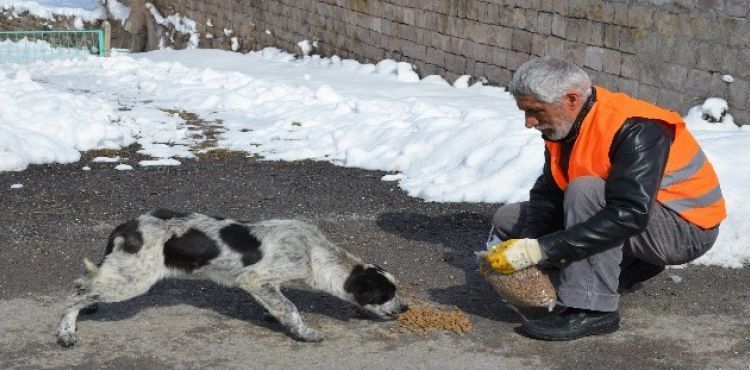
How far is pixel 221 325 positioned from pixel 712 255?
120 inches

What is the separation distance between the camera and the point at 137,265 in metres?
5.15

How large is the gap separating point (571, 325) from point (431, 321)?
715 millimetres

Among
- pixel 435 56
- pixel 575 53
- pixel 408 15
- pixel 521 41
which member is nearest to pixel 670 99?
pixel 575 53

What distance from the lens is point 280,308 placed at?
5211mm

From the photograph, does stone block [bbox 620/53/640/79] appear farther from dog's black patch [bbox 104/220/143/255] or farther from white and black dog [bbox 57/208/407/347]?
dog's black patch [bbox 104/220/143/255]

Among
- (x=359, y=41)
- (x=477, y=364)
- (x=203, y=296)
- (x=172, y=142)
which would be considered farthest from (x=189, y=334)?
(x=359, y=41)

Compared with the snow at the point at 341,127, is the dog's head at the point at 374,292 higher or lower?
higher

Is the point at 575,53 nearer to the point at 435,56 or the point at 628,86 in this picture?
the point at 628,86

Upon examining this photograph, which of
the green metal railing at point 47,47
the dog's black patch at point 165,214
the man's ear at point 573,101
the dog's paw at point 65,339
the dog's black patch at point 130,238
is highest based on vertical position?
the man's ear at point 573,101

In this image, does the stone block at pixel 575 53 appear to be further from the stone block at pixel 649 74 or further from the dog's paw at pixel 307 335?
the dog's paw at pixel 307 335

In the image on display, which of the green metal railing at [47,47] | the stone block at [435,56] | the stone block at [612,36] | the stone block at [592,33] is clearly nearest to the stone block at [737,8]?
the stone block at [612,36]

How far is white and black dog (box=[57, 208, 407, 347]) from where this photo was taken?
5.16 metres

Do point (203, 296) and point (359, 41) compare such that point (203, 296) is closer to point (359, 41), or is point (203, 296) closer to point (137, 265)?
point (137, 265)

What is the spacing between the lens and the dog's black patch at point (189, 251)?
5203mm
